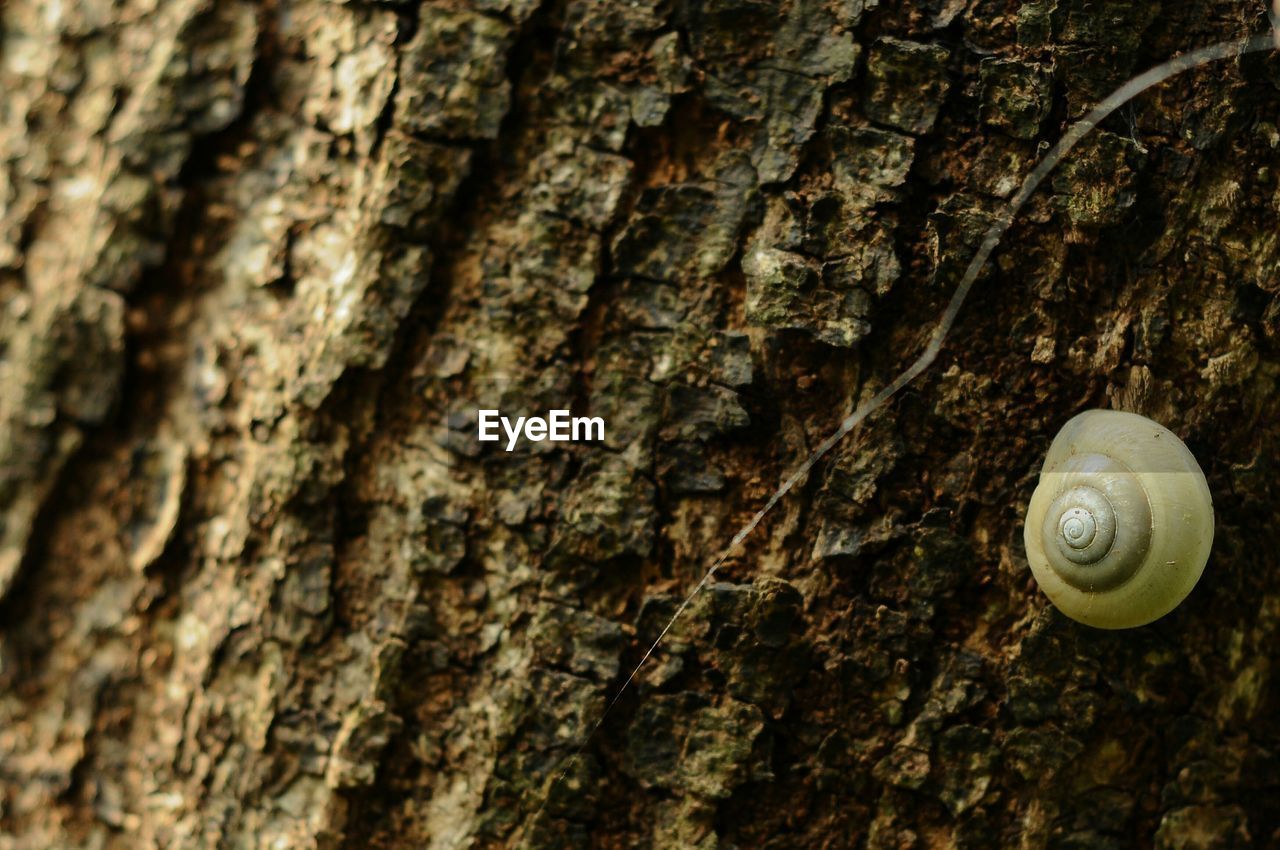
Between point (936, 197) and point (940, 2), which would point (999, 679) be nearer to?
point (936, 197)

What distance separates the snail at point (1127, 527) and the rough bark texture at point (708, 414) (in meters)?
0.08

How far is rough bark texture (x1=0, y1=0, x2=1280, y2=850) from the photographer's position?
56.3 inches

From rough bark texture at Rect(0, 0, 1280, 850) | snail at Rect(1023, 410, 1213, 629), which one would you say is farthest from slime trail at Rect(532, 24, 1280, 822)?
snail at Rect(1023, 410, 1213, 629)

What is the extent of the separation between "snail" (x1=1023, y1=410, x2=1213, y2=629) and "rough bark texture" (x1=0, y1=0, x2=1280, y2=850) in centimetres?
8

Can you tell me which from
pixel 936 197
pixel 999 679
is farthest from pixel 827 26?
pixel 999 679

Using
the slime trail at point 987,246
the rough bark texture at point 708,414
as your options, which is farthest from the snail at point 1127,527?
the slime trail at point 987,246

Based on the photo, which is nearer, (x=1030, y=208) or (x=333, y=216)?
(x=1030, y=208)

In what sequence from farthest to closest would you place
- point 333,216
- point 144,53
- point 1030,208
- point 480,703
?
point 144,53
point 333,216
point 480,703
point 1030,208

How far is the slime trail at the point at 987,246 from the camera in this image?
1.40 metres

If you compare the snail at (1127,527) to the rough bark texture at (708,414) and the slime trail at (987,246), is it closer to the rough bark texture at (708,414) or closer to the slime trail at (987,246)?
the rough bark texture at (708,414)

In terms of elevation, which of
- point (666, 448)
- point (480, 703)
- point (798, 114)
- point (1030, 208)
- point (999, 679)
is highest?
point (798, 114)

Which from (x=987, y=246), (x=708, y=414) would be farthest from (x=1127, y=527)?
(x=708, y=414)

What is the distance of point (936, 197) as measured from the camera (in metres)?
1.44

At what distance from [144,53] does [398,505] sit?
947 mm
